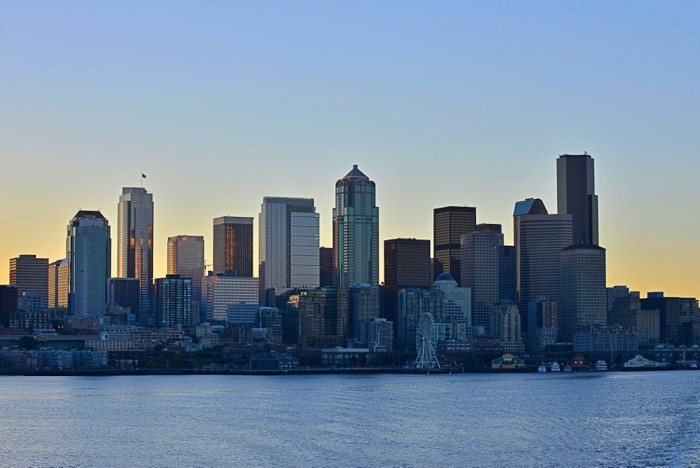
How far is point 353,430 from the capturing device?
8388 centimetres

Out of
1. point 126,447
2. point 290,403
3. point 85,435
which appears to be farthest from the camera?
point 290,403

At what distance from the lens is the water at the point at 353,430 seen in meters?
69.1

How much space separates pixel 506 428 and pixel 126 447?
77.9 feet

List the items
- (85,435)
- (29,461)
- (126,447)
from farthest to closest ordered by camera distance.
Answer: (85,435) → (126,447) → (29,461)

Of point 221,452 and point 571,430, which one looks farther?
point 571,430

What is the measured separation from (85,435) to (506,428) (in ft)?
82.9

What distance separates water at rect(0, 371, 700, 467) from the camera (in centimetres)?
6912

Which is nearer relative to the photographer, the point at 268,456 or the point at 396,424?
the point at 268,456

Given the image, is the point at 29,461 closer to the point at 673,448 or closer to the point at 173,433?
the point at 173,433

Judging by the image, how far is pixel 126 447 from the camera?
248 ft

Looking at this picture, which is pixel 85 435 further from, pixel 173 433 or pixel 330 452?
pixel 330 452

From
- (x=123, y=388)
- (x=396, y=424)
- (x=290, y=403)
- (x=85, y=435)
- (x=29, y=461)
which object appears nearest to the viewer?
(x=29, y=461)

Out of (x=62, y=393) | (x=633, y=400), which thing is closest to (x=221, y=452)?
(x=633, y=400)

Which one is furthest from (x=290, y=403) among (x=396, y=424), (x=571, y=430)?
(x=571, y=430)
